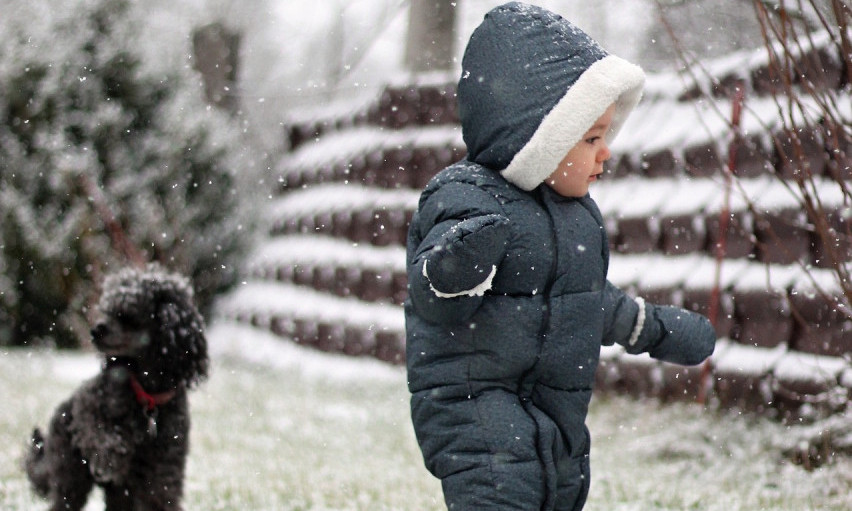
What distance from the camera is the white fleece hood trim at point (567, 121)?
114 inches

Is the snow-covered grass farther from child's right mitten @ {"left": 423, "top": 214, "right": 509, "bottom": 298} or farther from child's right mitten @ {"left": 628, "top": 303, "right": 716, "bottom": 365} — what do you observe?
child's right mitten @ {"left": 423, "top": 214, "right": 509, "bottom": 298}

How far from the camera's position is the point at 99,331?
4207 millimetres

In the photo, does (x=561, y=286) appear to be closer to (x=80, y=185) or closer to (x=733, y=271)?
(x=733, y=271)

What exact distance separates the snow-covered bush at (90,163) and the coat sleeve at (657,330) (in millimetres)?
8289

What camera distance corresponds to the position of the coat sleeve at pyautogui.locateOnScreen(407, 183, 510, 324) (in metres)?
2.63

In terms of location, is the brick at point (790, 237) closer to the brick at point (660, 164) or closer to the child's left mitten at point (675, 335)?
the brick at point (660, 164)

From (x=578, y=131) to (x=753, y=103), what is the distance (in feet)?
13.6

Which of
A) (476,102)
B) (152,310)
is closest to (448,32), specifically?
(152,310)

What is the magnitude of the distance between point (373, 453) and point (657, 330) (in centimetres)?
363

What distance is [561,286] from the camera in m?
2.95

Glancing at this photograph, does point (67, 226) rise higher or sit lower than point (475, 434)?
lower

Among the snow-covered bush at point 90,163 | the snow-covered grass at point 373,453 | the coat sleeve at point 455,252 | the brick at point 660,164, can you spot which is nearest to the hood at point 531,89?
the coat sleeve at point 455,252

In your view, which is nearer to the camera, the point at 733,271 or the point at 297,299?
the point at 733,271

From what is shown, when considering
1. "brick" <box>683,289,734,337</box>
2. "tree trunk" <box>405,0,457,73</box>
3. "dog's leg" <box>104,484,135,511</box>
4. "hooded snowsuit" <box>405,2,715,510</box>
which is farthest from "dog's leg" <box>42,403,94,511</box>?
"tree trunk" <box>405,0,457,73</box>
